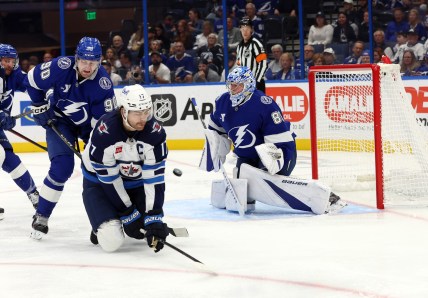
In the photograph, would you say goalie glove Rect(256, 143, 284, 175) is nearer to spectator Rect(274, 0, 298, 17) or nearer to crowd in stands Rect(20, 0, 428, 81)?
crowd in stands Rect(20, 0, 428, 81)

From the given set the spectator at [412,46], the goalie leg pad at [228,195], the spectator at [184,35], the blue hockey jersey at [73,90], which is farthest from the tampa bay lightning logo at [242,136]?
the spectator at [184,35]

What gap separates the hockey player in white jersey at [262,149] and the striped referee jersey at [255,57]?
3.07 meters

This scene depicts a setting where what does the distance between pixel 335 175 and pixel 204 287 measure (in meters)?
3.41

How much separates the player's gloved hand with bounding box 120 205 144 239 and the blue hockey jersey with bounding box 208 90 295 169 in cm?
126


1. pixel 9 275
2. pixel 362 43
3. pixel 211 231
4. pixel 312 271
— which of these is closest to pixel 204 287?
pixel 312 271

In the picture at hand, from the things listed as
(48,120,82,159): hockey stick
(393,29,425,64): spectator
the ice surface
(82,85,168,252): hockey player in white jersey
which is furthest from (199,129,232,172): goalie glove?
(393,29,425,64): spectator

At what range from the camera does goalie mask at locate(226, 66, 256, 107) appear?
5438 mm

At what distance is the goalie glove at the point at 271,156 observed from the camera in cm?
536

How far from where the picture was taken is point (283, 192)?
5.46 meters

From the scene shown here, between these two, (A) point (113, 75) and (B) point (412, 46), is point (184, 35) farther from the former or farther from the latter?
(B) point (412, 46)

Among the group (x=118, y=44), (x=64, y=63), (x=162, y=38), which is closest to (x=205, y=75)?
(x=162, y=38)

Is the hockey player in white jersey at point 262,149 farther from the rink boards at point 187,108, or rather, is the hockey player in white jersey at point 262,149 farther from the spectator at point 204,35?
the spectator at point 204,35

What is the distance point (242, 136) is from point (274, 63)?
13.9ft

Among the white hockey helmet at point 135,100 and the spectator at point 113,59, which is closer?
the white hockey helmet at point 135,100
